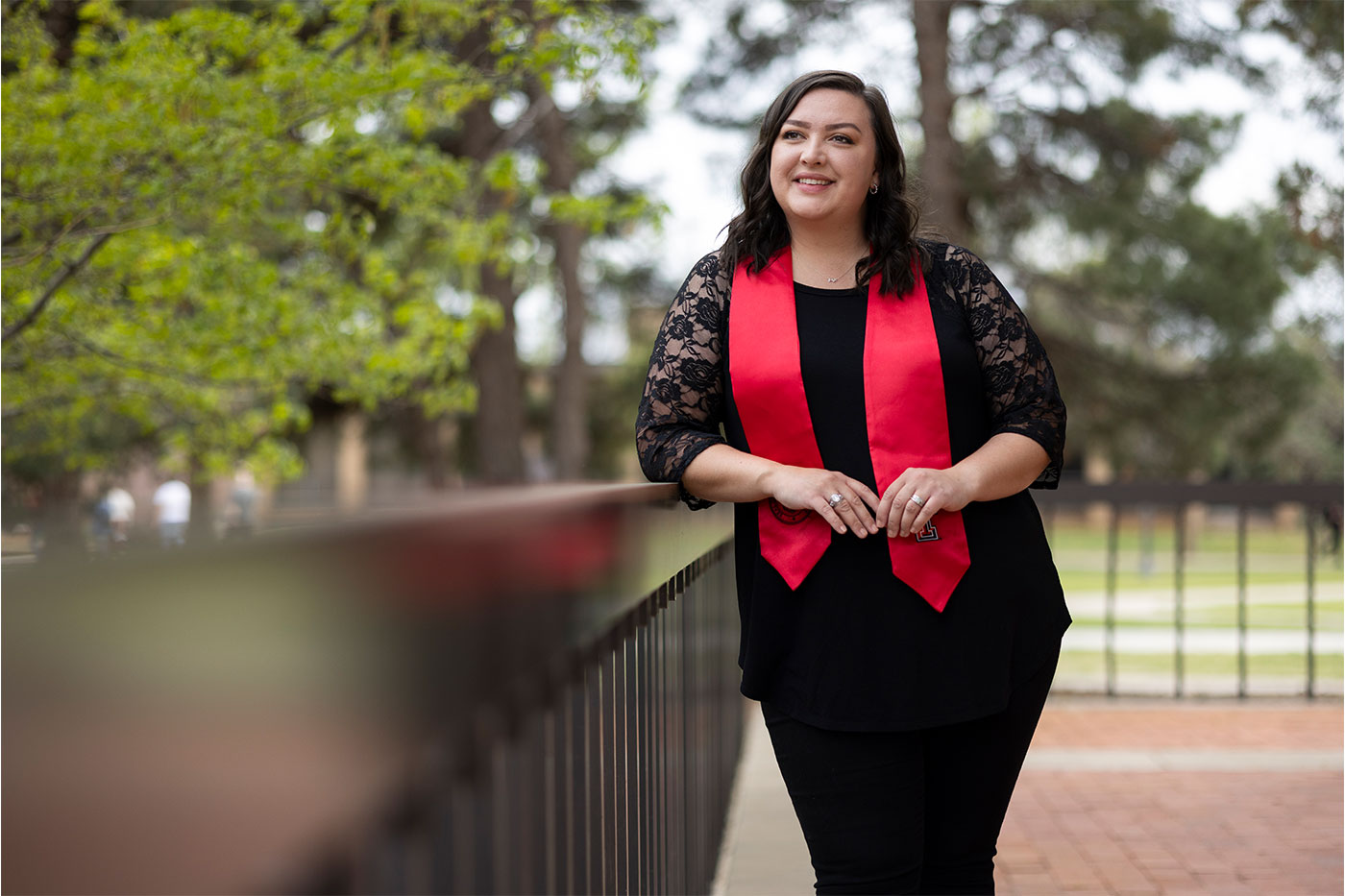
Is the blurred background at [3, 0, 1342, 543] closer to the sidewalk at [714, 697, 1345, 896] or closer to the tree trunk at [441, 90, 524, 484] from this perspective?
the tree trunk at [441, 90, 524, 484]

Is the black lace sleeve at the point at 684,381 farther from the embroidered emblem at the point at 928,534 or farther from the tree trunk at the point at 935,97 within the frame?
the tree trunk at the point at 935,97

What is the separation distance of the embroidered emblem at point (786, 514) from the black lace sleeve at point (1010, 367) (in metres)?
0.38

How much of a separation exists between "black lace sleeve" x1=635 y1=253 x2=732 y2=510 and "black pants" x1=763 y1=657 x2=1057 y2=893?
479mm

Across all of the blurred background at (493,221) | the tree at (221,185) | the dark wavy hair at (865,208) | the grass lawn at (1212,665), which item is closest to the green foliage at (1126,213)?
→ the blurred background at (493,221)

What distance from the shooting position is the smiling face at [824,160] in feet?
7.27

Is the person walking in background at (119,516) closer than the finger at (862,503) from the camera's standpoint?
Yes

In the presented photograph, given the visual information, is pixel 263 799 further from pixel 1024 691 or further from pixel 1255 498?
pixel 1255 498

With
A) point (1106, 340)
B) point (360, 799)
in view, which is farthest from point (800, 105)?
point (1106, 340)

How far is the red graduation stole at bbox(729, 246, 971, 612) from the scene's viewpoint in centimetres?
210

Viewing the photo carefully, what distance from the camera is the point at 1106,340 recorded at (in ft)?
70.3

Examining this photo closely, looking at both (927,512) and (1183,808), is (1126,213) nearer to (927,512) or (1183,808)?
(1183,808)

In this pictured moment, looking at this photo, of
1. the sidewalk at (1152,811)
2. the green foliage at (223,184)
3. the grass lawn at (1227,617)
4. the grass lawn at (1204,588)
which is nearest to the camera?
the sidewalk at (1152,811)

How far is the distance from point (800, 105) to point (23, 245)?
4.19 metres

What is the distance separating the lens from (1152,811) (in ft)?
15.5
